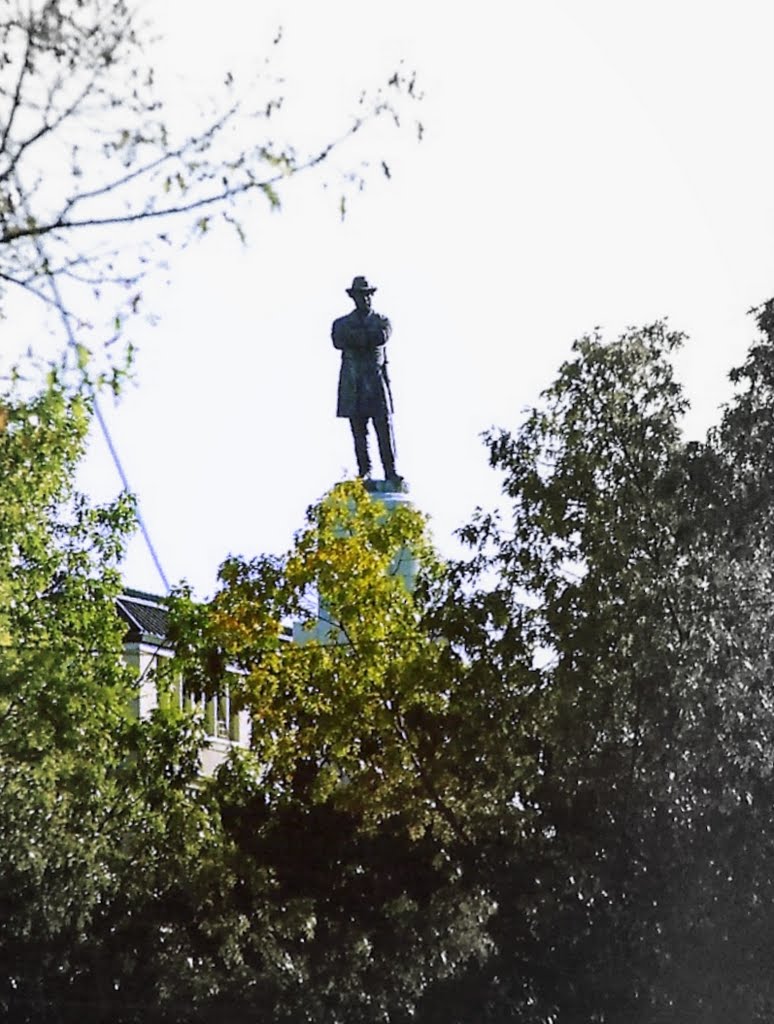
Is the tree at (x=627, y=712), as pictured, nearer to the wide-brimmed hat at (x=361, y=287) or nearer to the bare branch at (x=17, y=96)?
the wide-brimmed hat at (x=361, y=287)

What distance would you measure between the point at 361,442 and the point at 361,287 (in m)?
2.08

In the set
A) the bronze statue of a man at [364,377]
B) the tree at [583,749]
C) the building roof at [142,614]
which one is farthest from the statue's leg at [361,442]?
the building roof at [142,614]

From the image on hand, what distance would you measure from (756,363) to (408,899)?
22.0 ft

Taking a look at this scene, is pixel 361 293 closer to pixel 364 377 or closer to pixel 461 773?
pixel 364 377

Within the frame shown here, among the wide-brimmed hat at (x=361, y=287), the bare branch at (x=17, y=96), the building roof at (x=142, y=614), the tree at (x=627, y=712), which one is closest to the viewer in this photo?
the bare branch at (x=17, y=96)

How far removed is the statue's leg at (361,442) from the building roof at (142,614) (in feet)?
40.8

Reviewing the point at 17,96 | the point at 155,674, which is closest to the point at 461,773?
the point at 155,674

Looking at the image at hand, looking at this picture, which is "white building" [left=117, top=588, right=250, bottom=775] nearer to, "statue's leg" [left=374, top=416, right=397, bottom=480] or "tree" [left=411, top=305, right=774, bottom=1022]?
"statue's leg" [left=374, top=416, right=397, bottom=480]

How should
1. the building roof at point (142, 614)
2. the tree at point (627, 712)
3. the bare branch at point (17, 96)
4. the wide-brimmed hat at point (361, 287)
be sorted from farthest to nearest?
1. the building roof at point (142, 614)
2. the wide-brimmed hat at point (361, 287)
3. the tree at point (627, 712)
4. the bare branch at point (17, 96)

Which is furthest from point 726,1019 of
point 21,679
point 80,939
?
point 21,679

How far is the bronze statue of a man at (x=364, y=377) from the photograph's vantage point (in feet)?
99.1

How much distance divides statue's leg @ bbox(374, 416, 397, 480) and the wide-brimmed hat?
5.56ft

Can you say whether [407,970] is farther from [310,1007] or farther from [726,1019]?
[726,1019]

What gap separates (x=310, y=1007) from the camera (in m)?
23.7
